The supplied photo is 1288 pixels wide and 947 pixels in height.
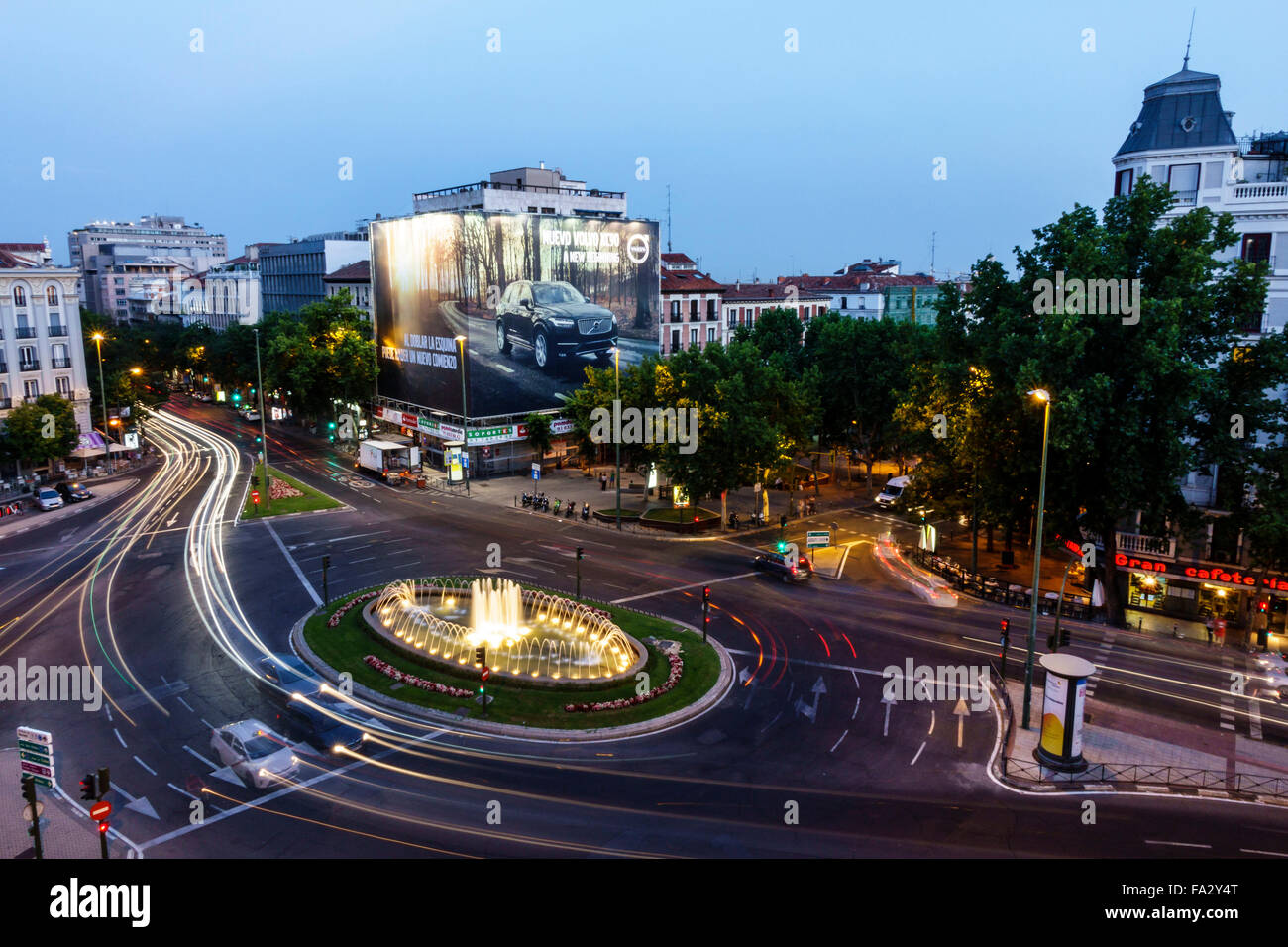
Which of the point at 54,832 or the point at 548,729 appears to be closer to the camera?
the point at 54,832

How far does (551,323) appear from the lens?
234ft

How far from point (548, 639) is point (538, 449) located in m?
39.5

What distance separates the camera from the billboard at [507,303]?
67.2 meters

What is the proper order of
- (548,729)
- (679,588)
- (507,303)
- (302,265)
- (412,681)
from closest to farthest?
(548,729)
(412,681)
(679,588)
(507,303)
(302,265)

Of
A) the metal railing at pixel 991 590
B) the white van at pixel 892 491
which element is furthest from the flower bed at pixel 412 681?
the white van at pixel 892 491

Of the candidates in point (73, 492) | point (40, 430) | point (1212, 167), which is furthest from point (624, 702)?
point (40, 430)

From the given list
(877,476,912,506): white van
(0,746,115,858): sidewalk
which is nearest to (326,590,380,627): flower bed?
(0,746,115,858): sidewalk

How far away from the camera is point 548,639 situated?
108 feet

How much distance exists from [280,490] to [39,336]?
83.9 ft

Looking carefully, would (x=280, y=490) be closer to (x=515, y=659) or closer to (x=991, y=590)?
(x=515, y=659)

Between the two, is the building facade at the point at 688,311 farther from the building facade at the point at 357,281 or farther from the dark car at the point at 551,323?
the building facade at the point at 357,281

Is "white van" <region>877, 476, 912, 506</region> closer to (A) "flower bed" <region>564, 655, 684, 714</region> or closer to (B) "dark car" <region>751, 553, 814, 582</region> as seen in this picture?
(B) "dark car" <region>751, 553, 814, 582</region>

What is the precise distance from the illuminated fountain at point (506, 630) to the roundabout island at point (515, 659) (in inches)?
1.9

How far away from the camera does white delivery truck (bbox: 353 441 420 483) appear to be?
6838 cm
